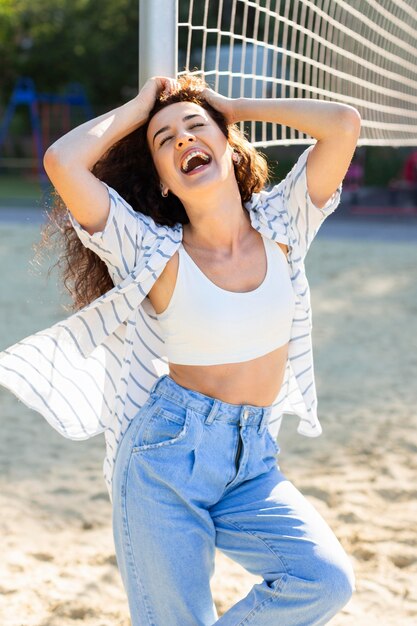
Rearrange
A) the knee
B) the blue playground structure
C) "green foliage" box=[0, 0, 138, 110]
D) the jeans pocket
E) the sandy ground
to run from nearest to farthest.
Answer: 1. the knee
2. the jeans pocket
3. the sandy ground
4. the blue playground structure
5. "green foliage" box=[0, 0, 138, 110]

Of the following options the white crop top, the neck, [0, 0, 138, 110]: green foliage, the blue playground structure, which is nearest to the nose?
the neck

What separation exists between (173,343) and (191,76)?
2.43 ft

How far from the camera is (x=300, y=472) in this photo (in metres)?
3.99

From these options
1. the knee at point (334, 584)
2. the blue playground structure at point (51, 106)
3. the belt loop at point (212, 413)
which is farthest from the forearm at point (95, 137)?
the blue playground structure at point (51, 106)

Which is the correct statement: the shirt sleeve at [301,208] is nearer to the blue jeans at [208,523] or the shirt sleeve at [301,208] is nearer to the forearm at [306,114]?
the forearm at [306,114]

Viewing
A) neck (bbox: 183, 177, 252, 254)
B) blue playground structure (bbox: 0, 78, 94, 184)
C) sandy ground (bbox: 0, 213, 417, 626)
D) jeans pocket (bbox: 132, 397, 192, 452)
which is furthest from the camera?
blue playground structure (bbox: 0, 78, 94, 184)

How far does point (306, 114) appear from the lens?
2332 mm

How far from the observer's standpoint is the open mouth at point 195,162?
213cm

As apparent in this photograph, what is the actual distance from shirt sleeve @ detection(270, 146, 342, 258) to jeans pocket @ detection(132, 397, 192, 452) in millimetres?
542

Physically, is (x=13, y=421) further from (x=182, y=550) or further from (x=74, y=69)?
(x=74, y=69)

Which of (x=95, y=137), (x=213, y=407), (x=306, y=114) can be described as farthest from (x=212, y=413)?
(x=306, y=114)

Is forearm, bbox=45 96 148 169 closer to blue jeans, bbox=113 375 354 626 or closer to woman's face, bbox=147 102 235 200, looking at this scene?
woman's face, bbox=147 102 235 200

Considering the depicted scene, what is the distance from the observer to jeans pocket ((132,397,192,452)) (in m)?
2.06

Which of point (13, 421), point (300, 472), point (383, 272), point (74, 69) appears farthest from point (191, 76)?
point (74, 69)
